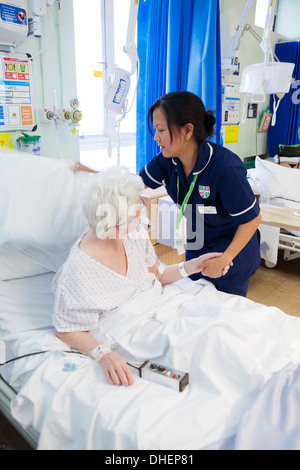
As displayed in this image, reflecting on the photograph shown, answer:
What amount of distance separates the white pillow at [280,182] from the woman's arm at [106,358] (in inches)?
110

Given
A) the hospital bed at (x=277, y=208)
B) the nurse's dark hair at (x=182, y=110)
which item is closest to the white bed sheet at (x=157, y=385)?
the nurse's dark hair at (x=182, y=110)

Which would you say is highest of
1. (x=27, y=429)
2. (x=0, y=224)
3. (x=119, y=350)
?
(x=0, y=224)

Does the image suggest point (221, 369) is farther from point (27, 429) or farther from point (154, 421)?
point (27, 429)

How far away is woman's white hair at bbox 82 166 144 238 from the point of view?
131cm

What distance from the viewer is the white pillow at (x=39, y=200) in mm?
1530

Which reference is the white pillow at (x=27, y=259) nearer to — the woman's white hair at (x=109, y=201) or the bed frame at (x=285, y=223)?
the woman's white hair at (x=109, y=201)

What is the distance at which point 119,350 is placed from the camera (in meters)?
1.25

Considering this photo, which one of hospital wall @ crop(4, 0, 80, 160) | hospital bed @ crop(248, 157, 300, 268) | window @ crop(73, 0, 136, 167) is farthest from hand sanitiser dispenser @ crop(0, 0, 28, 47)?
hospital bed @ crop(248, 157, 300, 268)

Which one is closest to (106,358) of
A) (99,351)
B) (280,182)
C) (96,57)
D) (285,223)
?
(99,351)

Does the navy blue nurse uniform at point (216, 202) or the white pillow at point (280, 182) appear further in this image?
the white pillow at point (280, 182)

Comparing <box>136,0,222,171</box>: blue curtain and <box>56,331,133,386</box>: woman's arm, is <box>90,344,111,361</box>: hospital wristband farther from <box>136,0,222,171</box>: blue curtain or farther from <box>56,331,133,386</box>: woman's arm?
<box>136,0,222,171</box>: blue curtain

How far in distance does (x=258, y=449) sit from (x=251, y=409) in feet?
0.31

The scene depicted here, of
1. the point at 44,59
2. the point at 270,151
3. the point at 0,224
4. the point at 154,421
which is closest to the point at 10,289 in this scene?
the point at 0,224

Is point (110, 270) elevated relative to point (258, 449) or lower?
elevated
